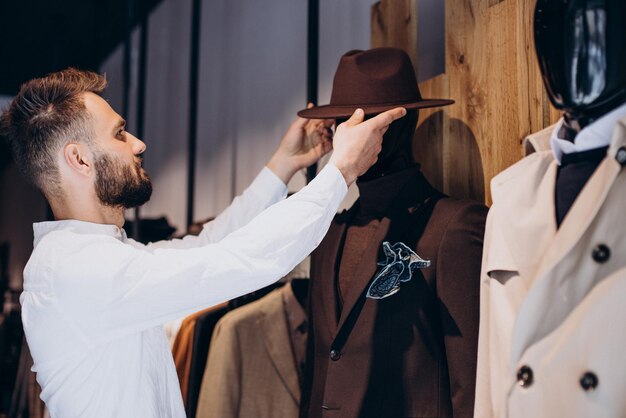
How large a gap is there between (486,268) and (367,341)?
47 centimetres

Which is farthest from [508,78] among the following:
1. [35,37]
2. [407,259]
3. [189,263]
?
[35,37]

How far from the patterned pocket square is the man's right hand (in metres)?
0.23

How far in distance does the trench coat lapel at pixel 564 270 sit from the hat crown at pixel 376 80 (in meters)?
0.75

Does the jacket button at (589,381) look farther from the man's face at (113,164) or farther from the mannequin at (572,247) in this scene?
the man's face at (113,164)

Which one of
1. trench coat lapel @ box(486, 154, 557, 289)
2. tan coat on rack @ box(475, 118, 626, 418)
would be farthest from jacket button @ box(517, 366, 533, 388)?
trench coat lapel @ box(486, 154, 557, 289)

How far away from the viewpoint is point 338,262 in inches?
82.2

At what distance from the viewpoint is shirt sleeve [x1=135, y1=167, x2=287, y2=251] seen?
2518 mm

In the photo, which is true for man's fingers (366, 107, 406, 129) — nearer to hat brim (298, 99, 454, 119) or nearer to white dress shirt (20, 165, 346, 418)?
hat brim (298, 99, 454, 119)

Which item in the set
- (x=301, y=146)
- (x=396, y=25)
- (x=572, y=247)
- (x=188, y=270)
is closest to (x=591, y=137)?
(x=572, y=247)

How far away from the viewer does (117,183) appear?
2137 mm

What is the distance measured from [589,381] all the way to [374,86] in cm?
104

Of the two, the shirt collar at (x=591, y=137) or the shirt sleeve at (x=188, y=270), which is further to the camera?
the shirt sleeve at (x=188, y=270)

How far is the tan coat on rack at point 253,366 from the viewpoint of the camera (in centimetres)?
257

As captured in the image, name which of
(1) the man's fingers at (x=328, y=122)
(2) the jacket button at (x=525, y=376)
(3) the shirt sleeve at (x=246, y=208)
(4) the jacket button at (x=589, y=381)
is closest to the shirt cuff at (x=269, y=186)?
(3) the shirt sleeve at (x=246, y=208)
